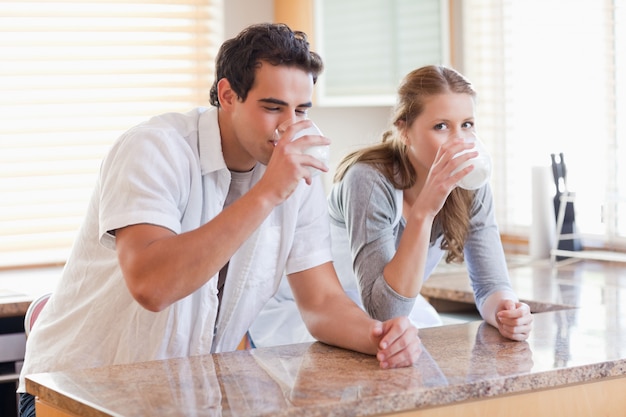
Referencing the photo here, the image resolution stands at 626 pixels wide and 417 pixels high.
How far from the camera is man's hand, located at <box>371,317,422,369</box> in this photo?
5.41ft

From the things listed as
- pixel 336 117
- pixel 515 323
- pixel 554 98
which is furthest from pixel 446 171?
pixel 336 117

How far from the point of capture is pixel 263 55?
1.89m

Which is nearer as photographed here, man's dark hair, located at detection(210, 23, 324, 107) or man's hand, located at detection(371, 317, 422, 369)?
man's hand, located at detection(371, 317, 422, 369)

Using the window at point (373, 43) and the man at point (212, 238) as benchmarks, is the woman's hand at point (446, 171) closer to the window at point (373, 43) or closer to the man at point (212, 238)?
the man at point (212, 238)

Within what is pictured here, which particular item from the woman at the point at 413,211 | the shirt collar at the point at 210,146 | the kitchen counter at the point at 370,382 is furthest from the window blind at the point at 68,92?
the kitchen counter at the point at 370,382

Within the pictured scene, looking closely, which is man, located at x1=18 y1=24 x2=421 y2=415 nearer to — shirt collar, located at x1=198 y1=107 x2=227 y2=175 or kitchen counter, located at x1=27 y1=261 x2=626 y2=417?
shirt collar, located at x1=198 y1=107 x2=227 y2=175

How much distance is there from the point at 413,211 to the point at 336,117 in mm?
2235

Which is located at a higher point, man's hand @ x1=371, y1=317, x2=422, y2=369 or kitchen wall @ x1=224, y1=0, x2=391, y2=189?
kitchen wall @ x1=224, y1=0, x2=391, y2=189

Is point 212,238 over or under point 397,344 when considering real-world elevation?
over

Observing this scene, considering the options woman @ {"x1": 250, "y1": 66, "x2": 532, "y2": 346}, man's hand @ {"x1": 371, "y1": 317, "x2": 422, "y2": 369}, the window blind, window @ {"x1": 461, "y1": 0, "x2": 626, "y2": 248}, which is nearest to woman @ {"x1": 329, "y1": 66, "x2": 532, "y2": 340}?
woman @ {"x1": 250, "y1": 66, "x2": 532, "y2": 346}

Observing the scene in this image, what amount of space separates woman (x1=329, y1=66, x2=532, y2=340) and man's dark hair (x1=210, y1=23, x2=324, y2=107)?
1.38ft

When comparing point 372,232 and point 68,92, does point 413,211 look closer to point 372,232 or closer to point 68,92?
point 372,232

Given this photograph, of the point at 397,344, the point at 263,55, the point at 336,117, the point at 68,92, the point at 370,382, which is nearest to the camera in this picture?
the point at 370,382

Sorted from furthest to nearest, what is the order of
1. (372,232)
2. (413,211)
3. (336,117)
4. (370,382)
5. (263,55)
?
(336,117), (372,232), (413,211), (263,55), (370,382)
